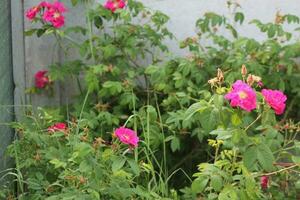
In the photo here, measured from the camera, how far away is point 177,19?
11.9 feet

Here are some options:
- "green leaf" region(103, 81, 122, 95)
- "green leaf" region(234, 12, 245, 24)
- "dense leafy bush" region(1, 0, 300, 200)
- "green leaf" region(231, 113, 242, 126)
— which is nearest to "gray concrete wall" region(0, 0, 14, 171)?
"dense leafy bush" region(1, 0, 300, 200)

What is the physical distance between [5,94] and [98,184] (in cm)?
132

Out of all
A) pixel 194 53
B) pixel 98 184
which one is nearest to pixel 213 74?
pixel 194 53

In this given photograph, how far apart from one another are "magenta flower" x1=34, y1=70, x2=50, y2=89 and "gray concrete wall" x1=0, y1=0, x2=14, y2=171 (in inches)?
8.3

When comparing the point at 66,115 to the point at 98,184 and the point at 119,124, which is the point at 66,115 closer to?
the point at 119,124

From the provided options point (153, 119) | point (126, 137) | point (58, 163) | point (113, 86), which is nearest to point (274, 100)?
point (126, 137)

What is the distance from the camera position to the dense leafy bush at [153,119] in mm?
2021

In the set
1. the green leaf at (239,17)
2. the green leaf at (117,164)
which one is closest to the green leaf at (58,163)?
the green leaf at (117,164)

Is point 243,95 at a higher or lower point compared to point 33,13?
lower

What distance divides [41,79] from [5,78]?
0.31 metres

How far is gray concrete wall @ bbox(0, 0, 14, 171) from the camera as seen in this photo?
309cm

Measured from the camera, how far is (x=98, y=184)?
2084 mm

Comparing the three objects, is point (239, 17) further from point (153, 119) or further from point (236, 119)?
point (236, 119)

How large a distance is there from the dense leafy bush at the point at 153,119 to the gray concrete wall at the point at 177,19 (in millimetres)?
81
